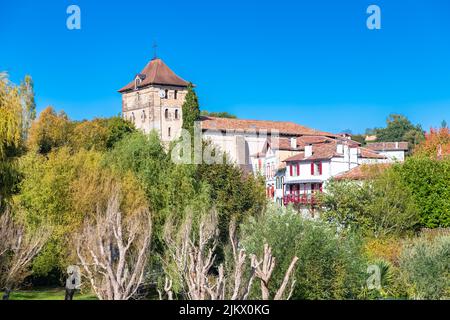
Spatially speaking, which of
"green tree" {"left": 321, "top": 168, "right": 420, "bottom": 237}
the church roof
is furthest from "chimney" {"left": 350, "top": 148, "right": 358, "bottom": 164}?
the church roof

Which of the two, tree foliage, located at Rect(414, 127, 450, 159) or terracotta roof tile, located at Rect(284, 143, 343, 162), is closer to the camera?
terracotta roof tile, located at Rect(284, 143, 343, 162)

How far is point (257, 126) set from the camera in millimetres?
89562

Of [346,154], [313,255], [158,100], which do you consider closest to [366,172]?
→ [346,154]

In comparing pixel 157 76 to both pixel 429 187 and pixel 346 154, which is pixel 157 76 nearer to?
pixel 346 154

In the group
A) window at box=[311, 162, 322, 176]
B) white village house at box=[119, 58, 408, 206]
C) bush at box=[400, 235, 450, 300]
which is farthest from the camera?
window at box=[311, 162, 322, 176]

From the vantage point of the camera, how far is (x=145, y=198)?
3788 centimetres

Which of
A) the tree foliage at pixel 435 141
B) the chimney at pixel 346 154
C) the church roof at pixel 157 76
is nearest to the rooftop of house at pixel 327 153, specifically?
the chimney at pixel 346 154

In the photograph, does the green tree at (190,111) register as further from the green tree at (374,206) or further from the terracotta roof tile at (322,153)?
the green tree at (374,206)

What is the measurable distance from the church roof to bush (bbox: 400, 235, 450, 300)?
69293 mm

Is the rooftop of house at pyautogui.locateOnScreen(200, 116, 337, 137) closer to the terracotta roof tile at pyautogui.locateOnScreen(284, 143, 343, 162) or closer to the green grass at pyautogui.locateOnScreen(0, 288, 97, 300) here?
the terracotta roof tile at pyautogui.locateOnScreen(284, 143, 343, 162)

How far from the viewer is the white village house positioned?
56.4 m

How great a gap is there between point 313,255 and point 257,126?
207 ft

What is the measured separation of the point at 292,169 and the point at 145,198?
25.3 metres

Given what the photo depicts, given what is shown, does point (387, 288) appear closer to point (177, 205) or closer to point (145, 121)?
point (177, 205)
